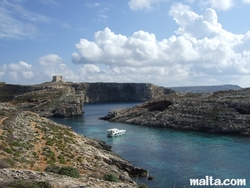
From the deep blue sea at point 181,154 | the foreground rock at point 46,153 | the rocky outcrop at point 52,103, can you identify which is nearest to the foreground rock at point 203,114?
the deep blue sea at point 181,154

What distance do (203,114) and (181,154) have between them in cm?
4008

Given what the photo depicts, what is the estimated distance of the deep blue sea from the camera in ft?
144

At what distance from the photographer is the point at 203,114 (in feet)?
309

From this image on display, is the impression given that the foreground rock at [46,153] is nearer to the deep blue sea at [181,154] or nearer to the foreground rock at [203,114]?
the deep blue sea at [181,154]

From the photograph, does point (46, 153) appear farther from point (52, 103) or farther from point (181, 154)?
point (52, 103)

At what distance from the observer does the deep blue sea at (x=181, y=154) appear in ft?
144

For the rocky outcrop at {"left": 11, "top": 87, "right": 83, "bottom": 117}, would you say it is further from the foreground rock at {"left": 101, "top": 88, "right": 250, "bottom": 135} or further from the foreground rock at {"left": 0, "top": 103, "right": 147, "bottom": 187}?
the foreground rock at {"left": 0, "top": 103, "right": 147, "bottom": 187}

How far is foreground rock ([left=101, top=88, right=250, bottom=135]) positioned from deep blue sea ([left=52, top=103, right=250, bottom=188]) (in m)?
6.36

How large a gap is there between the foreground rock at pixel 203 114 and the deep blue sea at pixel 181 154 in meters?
6.36

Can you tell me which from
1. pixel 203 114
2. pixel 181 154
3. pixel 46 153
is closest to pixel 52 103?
pixel 203 114

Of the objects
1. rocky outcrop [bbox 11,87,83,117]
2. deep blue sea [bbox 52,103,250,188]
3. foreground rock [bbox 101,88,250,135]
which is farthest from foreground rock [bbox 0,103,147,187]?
rocky outcrop [bbox 11,87,83,117]

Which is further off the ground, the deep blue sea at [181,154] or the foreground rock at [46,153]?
the foreground rock at [46,153]

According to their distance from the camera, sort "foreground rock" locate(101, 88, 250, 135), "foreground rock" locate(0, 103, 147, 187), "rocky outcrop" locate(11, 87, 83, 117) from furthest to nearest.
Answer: "rocky outcrop" locate(11, 87, 83, 117), "foreground rock" locate(101, 88, 250, 135), "foreground rock" locate(0, 103, 147, 187)

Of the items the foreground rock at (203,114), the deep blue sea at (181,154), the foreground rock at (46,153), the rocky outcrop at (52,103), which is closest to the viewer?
the foreground rock at (46,153)
